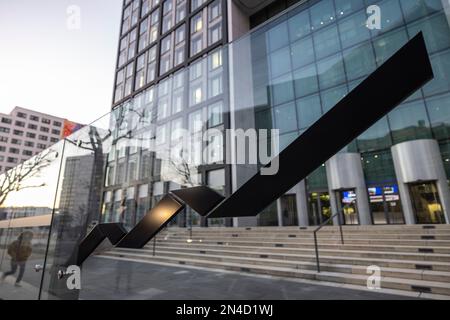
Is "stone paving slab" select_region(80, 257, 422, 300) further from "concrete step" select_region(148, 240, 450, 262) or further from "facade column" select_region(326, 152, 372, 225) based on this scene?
"facade column" select_region(326, 152, 372, 225)

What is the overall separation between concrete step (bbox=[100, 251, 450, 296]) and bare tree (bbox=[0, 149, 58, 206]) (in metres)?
5.88

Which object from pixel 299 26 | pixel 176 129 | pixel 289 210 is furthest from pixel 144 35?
pixel 299 26

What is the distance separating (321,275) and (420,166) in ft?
15.1

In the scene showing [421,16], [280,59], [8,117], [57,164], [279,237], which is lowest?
[279,237]

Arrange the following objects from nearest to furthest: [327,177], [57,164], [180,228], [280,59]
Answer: [280,59] < [57,164] < [327,177] < [180,228]

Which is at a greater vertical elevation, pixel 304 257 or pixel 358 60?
pixel 358 60

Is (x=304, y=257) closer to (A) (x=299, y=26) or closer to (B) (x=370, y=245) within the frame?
(B) (x=370, y=245)

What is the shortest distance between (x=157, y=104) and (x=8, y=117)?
99.6 meters

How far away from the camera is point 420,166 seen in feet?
24.5

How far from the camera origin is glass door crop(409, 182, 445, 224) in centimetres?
883

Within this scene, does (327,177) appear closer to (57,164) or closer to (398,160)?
(398,160)

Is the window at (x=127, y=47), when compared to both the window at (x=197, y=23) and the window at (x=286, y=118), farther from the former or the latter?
the window at (x=286, y=118)

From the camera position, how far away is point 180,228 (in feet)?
46.3
